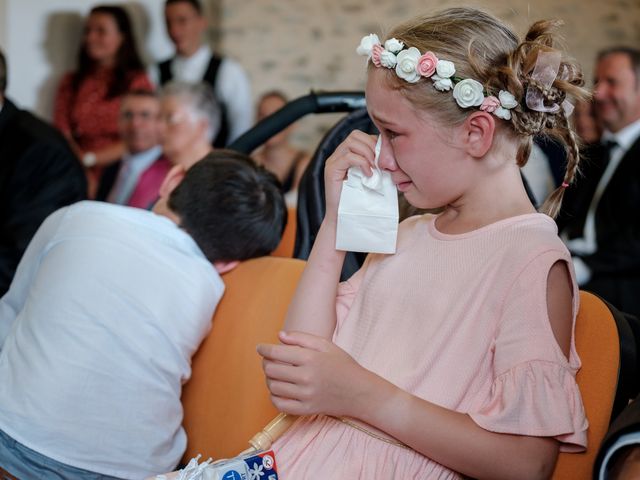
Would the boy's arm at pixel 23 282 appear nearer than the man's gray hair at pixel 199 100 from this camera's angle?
Yes

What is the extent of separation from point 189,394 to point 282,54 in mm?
→ 5099

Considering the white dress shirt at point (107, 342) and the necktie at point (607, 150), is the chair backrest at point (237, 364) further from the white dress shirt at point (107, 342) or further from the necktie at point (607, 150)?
the necktie at point (607, 150)

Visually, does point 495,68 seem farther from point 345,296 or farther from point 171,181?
point 171,181

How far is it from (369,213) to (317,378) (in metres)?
0.35

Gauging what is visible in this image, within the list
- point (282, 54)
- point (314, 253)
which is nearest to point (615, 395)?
point (314, 253)

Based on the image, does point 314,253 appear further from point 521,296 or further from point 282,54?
point 282,54

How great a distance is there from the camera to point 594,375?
1.46 meters

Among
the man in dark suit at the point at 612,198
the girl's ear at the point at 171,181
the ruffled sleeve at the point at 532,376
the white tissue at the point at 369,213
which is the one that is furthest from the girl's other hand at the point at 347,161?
the man in dark suit at the point at 612,198

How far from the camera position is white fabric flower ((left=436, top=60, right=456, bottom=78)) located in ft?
4.63

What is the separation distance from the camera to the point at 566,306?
54.3 inches

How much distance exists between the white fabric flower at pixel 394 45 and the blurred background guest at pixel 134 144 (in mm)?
3835

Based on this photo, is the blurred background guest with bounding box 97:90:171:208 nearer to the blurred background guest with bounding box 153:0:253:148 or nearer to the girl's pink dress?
the blurred background guest with bounding box 153:0:253:148

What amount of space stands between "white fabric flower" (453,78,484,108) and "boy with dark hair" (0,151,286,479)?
0.80 metres

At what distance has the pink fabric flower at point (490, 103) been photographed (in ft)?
4.66
